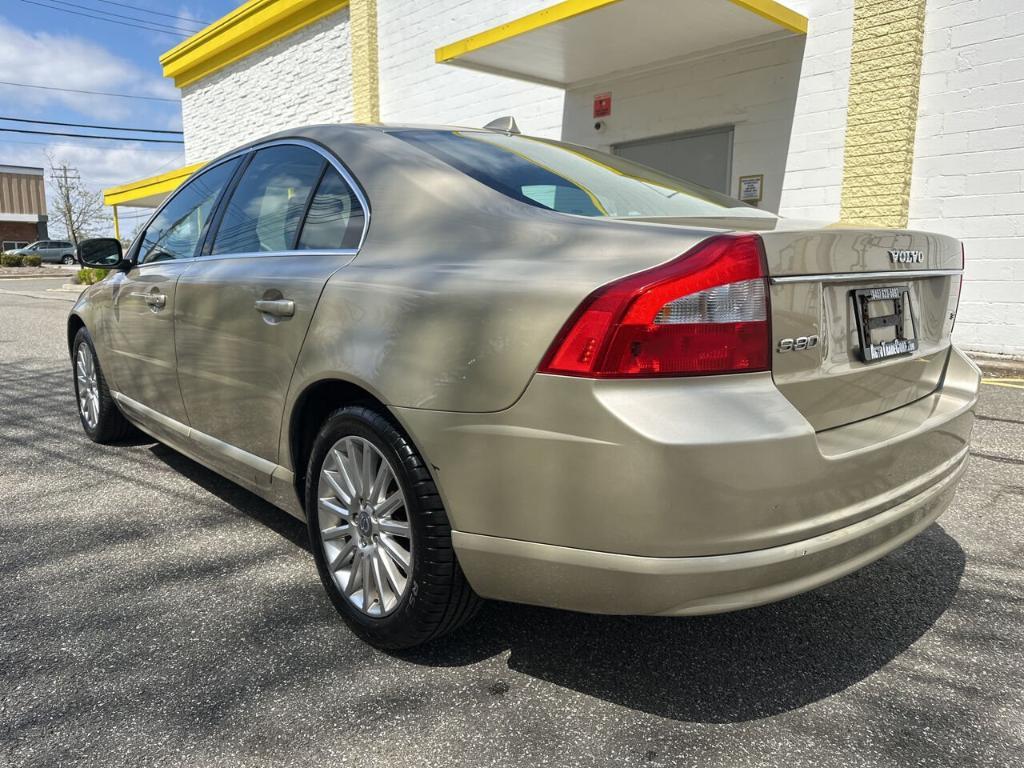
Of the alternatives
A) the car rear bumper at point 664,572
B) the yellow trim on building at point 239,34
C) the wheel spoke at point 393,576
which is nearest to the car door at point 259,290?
the wheel spoke at point 393,576

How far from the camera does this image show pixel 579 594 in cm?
185

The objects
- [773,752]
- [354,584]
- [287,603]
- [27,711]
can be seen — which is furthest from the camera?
[287,603]

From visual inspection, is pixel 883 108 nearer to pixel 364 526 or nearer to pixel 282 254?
pixel 282 254

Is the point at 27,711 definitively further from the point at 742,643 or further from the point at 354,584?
the point at 742,643

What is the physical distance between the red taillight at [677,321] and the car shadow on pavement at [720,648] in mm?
954

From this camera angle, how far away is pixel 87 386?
4.70 m

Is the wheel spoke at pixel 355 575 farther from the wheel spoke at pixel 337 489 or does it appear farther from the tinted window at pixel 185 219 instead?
the tinted window at pixel 185 219

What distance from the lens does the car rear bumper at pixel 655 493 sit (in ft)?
5.50

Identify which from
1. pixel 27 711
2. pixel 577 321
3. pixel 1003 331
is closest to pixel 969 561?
pixel 577 321

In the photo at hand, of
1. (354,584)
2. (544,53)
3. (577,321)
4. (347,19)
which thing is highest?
(347,19)

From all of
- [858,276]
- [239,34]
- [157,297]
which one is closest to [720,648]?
[858,276]

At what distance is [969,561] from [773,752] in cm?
160

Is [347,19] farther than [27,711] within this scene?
Yes

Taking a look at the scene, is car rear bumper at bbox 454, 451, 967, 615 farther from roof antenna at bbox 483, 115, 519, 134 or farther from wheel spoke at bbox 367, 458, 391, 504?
roof antenna at bbox 483, 115, 519, 134
